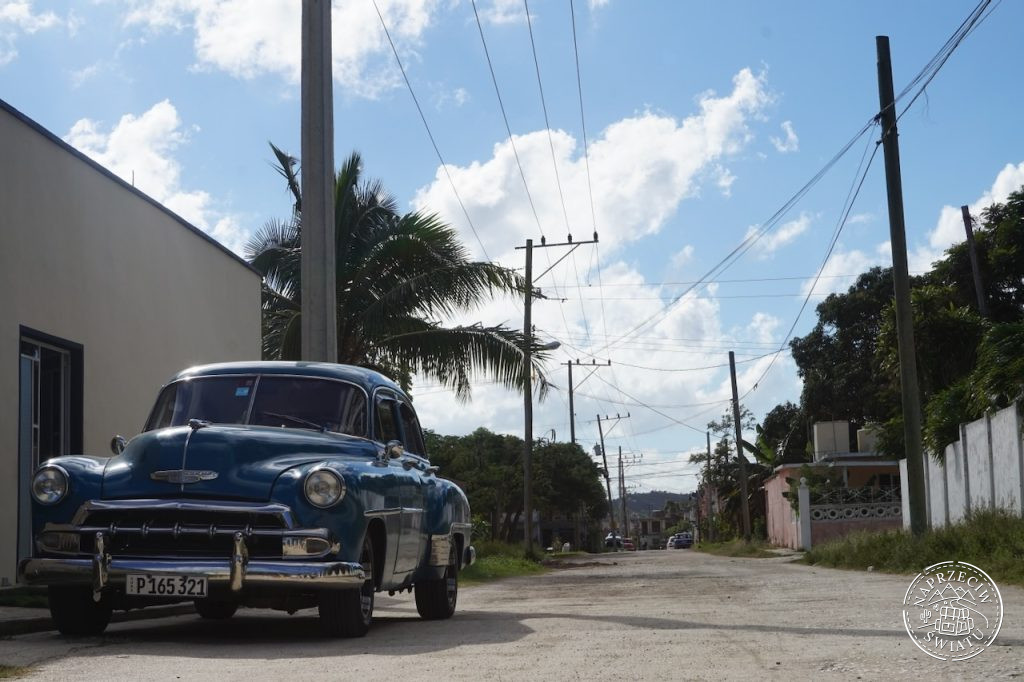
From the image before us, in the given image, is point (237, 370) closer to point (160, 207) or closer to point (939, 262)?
point (160, 207)

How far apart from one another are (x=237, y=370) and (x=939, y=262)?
3672 cm

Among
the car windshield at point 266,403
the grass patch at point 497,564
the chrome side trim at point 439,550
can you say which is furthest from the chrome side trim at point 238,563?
the grass patch at point 497,564

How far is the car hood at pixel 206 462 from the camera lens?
313 inches

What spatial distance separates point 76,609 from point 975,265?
3472 cm

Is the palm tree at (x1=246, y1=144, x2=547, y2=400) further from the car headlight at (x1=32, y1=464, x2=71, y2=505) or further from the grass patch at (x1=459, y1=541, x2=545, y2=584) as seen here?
the car headlight at (x1=32, y1=464, x2=71, y2=505)

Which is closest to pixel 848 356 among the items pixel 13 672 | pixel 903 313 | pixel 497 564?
pixel 497 564

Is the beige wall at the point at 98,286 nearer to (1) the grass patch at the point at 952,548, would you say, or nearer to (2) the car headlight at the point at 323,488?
(2) the car headlight at the point at 323,488

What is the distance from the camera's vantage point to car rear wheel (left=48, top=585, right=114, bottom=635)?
830 centimetres

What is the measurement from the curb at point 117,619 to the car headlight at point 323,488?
251 centimetres

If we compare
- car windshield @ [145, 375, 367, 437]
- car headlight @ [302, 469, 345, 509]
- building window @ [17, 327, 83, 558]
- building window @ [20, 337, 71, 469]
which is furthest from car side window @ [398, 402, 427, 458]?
building window @ [20, 337, 71, 469]

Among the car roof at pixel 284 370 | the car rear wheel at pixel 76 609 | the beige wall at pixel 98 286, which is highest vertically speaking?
the beige wall at pixel 98 286

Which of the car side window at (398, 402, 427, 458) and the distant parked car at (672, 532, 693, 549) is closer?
the car side window at (398, 402, 427, 458)

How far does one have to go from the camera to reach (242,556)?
7.57m

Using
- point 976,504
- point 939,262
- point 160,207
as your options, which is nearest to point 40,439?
point 160,207
